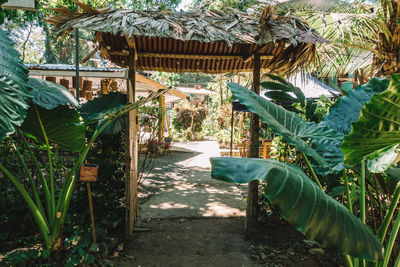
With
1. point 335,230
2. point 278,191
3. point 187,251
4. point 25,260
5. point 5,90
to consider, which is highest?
point 5,90

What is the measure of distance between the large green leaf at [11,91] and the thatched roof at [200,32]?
4.26 ft

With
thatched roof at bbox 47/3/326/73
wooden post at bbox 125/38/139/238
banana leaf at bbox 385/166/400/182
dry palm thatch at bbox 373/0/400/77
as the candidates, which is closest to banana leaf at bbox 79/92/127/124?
wooden post at bbox 125/38/139/238

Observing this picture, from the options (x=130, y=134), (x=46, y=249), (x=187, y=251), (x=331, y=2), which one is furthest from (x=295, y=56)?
(x=331, y=2)

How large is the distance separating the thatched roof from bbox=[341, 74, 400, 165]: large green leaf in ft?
7.09

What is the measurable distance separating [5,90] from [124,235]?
8.25ft

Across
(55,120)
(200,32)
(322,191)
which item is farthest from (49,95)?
(322,191)

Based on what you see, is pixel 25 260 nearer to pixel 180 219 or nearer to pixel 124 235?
pixel 124 235

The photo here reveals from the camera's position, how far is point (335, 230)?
97cm

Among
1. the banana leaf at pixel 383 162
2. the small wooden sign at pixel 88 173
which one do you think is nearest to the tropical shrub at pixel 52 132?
the small wooden sign at pixel 88 173

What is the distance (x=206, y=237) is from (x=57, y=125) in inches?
94.0

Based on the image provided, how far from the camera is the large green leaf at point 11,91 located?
56.2 inches

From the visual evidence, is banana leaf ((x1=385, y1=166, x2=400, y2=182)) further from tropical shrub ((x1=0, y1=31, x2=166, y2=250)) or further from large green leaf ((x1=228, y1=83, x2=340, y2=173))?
tropical shrub ((x1=0, y1=31, x2=166, y2=250))

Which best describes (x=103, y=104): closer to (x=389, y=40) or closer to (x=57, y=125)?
(x=57, y=125)

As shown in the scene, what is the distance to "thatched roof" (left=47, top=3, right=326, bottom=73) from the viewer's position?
9.68 ft
